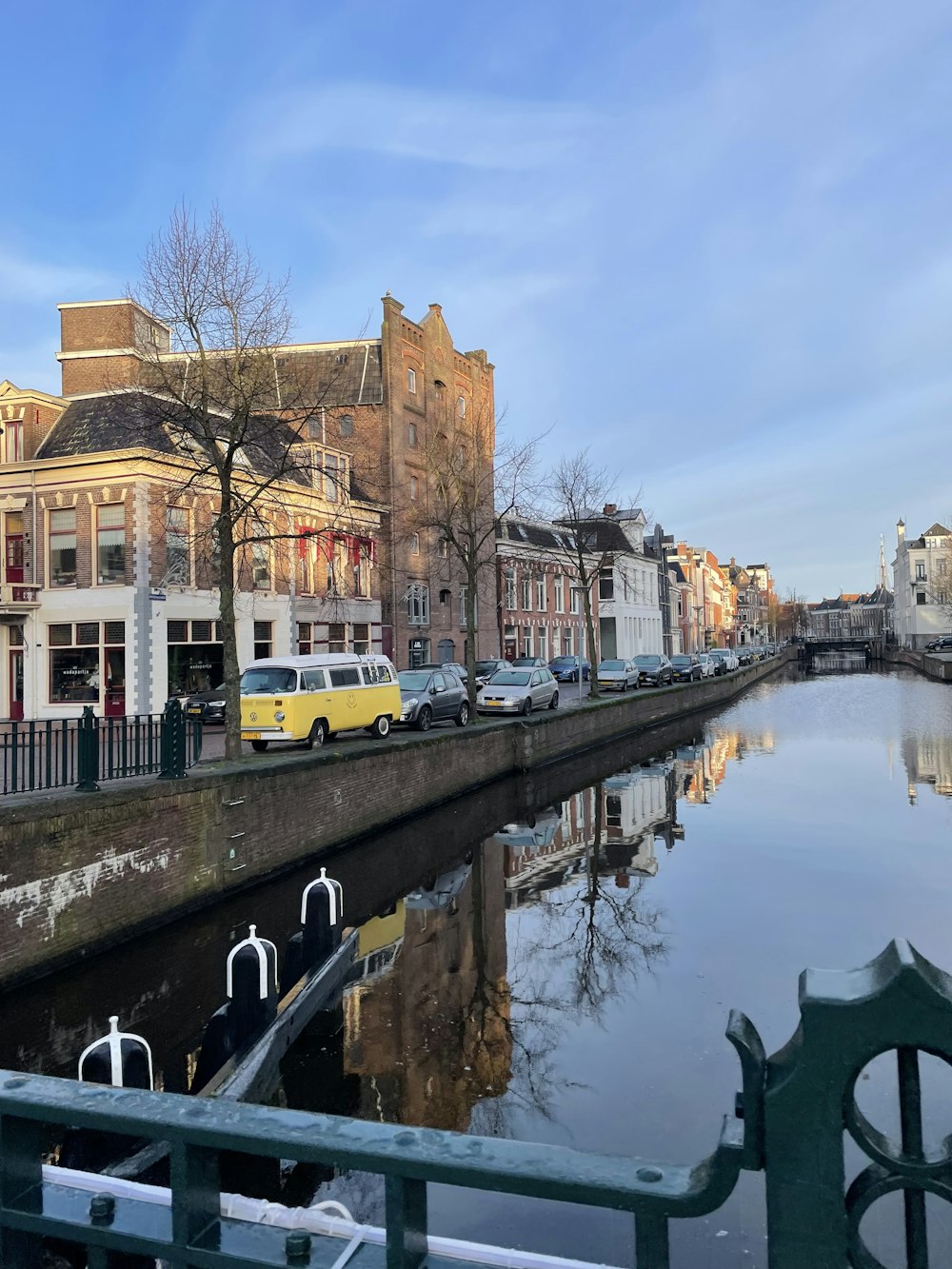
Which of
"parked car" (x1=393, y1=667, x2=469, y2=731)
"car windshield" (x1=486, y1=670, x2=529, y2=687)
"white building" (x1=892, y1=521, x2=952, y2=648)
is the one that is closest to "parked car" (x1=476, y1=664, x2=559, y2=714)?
"car windshield" (x1=486, y1=670, x2=529, y2=687)

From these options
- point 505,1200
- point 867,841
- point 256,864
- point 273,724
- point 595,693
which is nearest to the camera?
point 505,1200

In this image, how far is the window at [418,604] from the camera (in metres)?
42.2

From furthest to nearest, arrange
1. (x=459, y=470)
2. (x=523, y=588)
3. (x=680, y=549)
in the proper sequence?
(x=680, y=549)
(x=523, y=588)
(x=459, y=470)

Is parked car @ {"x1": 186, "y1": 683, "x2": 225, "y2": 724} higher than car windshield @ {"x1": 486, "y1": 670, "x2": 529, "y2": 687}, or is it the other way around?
car windshield @ {"x1": 486, "y1": 670, "x2": 529, "y2": 687}

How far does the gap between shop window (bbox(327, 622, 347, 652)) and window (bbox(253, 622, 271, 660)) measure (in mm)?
3852

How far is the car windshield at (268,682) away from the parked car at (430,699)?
4.13 m

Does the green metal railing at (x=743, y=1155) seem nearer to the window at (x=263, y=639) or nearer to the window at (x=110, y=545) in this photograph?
the window at (x=110, y=545)

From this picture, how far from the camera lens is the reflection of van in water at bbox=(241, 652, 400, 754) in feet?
57.8

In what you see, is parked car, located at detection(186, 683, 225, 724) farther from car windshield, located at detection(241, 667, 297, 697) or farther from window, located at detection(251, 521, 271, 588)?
window, located at detection(251, 521, 271, 588)

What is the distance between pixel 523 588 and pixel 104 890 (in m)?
43.7

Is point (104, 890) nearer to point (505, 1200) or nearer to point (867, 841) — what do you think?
point (505, 1200)

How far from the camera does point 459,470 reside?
30.8 m

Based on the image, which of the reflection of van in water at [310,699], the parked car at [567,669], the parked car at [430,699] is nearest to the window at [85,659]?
the parked car at [430,699]

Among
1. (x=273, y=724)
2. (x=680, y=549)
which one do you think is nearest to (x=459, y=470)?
(x=273, y=724)
